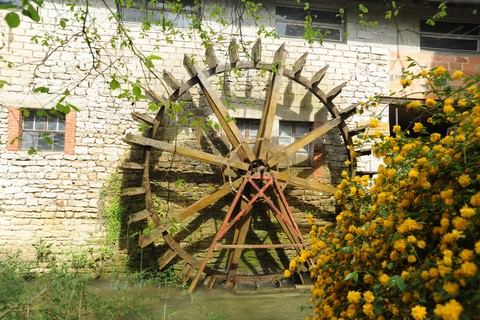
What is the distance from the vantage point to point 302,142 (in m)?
6.00

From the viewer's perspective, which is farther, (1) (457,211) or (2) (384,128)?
(2) (384,128)

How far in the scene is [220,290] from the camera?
543cm

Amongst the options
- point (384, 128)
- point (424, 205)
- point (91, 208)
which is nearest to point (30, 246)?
point (91, 208)

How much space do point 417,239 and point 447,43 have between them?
6678mm

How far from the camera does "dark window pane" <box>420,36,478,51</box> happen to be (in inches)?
274

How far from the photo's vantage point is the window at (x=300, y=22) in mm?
6566

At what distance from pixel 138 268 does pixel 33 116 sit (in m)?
2.92

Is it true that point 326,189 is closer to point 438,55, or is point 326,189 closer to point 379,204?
point 438,55

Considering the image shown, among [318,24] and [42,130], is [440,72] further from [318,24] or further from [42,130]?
[42,130]

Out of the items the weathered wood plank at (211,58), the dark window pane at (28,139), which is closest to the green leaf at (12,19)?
the weathered wood plank at (211,58)

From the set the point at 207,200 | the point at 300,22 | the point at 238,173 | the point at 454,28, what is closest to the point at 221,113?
the point at 238,173

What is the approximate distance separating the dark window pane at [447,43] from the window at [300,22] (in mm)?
1654

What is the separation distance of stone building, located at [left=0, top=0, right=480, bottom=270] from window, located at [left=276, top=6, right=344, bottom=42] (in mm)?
20

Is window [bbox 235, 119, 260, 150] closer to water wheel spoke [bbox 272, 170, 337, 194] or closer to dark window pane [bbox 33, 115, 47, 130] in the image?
water wheel spoke [bbox 272, 170, 337, 194]
